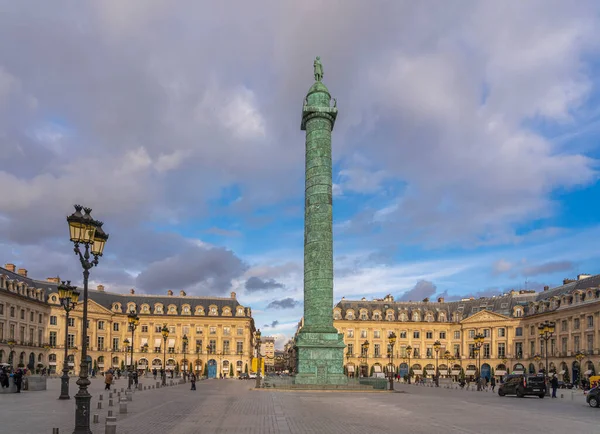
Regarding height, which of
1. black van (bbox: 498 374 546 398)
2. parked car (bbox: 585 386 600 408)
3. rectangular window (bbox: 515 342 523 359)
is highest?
parked car (bbox: 585 386 600 408)

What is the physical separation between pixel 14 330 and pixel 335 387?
4826 cm

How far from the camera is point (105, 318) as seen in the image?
90875mm

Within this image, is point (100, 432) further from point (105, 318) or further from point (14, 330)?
point (105, 318)

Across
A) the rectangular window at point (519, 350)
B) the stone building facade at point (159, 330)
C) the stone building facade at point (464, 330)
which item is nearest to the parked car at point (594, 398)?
the stone building facade at point (464, 330)

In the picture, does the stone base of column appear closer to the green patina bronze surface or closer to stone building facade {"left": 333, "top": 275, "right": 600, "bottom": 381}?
the green patina bronze surface

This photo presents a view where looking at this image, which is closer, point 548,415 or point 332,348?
point 548,415

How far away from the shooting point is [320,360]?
4181 centimetres

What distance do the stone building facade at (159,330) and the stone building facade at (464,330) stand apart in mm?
17149

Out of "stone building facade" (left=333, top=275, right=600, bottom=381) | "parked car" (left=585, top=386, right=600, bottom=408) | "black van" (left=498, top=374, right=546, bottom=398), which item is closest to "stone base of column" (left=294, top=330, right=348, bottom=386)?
"black van" (left=498, top=374, right=546, bottom=398)

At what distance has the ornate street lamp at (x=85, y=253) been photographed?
12.6 meters

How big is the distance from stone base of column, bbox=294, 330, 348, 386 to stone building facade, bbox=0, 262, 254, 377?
47.2m

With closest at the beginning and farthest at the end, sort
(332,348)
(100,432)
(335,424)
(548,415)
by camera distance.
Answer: (100,432) → (335,424) → (548,415) → (332,348)

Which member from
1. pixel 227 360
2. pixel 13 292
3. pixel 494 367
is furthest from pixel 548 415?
pixel 227 360

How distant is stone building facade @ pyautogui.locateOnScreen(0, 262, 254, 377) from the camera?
88000 millimetres
